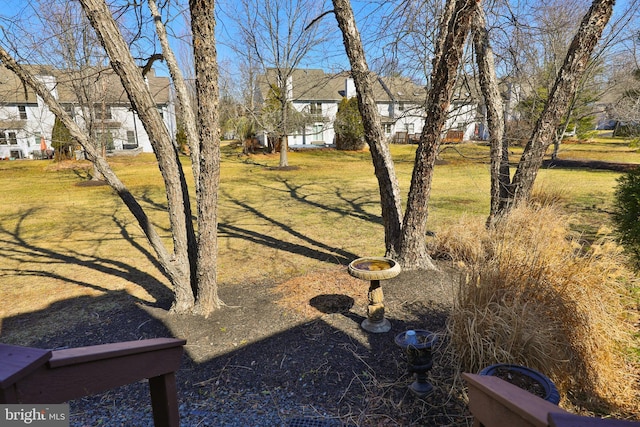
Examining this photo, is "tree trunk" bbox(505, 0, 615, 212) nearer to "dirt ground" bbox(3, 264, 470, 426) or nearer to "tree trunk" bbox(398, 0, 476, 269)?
"tree trunk" bbox(398, 0, 476, 269)

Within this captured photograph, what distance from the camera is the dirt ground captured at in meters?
2.92

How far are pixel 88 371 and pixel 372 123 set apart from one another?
4.67m

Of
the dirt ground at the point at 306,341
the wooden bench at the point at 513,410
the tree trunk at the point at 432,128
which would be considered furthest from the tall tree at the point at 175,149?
the wooden bench at the point at 513,410

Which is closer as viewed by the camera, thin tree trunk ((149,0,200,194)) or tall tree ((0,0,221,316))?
tall tree ((0,0,221,316))

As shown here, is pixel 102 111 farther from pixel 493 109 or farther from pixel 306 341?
pixel 306 341

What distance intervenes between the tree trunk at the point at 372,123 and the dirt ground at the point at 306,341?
86cm

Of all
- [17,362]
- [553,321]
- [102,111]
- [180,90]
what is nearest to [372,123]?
[180,90]

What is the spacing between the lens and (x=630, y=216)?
516cm

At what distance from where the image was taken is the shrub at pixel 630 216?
4938 millimetres

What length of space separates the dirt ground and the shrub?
8.08 ft

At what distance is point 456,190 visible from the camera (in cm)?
1277

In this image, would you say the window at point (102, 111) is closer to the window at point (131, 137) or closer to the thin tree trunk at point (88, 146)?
the window at point (131, 137)

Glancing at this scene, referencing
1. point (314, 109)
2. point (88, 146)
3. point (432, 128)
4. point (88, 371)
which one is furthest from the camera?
point (314, 109)

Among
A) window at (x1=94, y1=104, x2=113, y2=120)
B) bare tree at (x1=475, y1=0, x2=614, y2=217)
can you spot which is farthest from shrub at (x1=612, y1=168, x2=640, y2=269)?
window at (x1=94, y1=104, x2=113, y2=120)
